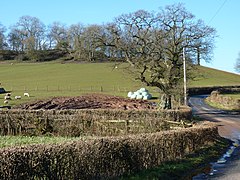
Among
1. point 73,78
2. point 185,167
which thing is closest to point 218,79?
point 73,78

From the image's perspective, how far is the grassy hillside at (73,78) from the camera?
8450 centimetres

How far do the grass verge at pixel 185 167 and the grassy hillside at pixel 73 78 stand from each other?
58.9 metres

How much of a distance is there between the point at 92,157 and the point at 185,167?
17.1 feet

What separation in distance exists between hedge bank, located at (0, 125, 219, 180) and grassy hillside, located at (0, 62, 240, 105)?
206ft

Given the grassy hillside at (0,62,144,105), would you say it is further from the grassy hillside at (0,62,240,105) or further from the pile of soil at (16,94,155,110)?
the pile of soil at (16,94,155,110)

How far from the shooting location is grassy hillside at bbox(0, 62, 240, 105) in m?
84.5

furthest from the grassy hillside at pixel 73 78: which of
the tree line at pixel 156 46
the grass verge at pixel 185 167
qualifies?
the grass verge at pixel 185 167

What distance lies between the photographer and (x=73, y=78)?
4016 inches

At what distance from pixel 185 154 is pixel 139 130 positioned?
7.97 m

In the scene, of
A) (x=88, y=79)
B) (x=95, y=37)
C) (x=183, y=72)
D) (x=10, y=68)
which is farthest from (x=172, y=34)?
(x=10, y=68)

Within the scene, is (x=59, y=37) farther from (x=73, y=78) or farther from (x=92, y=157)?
(x=92, y=157)

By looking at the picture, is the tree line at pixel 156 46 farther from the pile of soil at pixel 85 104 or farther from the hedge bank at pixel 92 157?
the hedge bank at pixel 92 157

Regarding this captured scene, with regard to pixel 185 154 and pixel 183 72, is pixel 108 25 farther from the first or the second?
pixel 185 154

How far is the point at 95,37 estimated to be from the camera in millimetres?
49250
